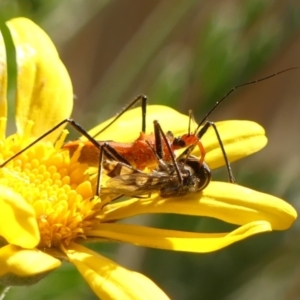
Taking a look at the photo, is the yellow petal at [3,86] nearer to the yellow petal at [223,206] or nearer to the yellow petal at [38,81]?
the yellow petal at [38,81]

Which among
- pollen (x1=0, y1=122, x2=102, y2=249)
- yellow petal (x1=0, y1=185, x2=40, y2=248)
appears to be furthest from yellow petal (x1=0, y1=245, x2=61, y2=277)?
pollen (x1=0, y1=122, x2=102, y2=249)

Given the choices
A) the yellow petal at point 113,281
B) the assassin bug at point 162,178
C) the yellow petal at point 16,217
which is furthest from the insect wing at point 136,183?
the yellow petal at point 16,217

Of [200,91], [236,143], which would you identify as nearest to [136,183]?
[236,143]

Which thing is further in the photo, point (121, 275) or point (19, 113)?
point (19, 113)

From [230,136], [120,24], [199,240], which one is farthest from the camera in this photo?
[120,24]

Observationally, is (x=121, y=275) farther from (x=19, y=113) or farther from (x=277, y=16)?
(x=277, y=16)

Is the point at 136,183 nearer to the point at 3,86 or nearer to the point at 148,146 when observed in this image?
the point at 148,146

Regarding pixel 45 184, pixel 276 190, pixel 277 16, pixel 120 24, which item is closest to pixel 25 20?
pixel 45 184
